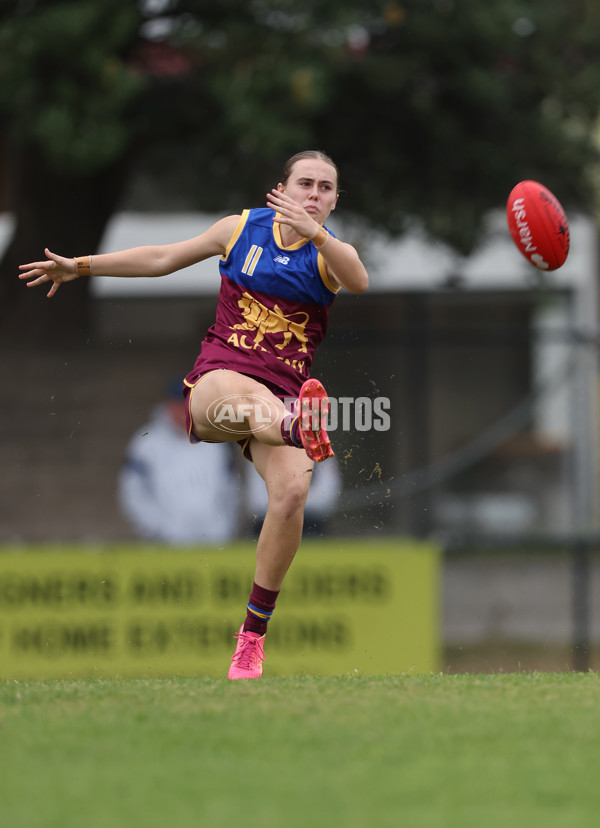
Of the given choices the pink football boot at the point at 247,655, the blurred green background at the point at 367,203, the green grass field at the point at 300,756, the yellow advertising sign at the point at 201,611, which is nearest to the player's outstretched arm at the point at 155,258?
the pink football boot at the point at 247,655

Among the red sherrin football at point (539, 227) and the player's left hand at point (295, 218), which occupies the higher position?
the red sherrin football at point (539, 227)

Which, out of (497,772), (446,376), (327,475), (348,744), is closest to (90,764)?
(348,744)

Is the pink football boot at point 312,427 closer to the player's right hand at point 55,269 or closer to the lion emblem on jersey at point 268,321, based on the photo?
the lion emblem on jersey at point 268,321

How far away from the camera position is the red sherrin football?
5.48 m

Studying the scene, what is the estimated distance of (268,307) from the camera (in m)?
5.07

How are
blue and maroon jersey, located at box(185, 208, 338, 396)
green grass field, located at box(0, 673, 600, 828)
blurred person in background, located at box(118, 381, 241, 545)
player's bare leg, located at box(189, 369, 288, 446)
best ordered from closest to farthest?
1. green grass field, located at box(0, 673, 600, 828)
2. player's bare leg, located at box(189, 369, 288, 446)
3. blue and maroon jersey, located at box(185, 208, 338, 396)
4. blurred person in background, located at box(118, 381, 241, 545)

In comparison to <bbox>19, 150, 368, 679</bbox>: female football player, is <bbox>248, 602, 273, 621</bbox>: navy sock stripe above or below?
below

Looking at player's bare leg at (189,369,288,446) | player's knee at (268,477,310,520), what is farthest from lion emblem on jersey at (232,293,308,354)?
player's knee at (268,477,310,520)

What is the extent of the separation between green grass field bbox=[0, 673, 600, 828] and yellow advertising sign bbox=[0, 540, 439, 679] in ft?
11.1

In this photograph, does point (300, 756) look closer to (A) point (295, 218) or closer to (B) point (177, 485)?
(A) point (295, 218)

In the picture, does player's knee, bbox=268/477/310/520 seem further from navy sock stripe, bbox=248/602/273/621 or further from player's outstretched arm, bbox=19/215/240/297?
player's outstretched arm, bbox=19/215/240/297

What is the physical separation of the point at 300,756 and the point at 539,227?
2908mm

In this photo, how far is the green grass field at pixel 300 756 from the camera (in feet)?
9.57

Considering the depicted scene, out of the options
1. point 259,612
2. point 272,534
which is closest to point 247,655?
point 259,612
